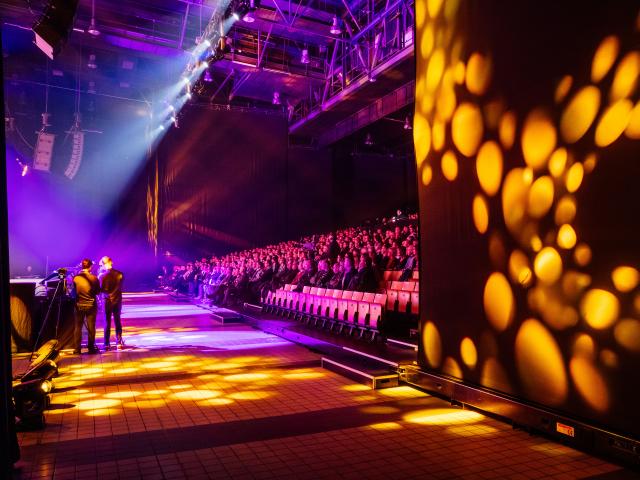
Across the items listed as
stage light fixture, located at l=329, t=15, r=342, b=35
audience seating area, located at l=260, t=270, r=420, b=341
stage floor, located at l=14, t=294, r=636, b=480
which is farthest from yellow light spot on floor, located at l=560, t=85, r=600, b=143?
stage light fixture, located at l=329, t=15, r=342, b=35

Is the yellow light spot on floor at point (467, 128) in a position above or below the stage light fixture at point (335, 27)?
below

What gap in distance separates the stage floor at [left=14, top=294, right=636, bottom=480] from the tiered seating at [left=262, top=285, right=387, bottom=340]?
57.2 inches

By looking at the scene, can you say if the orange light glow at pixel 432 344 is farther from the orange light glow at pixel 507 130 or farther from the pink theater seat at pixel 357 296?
the pink theater seat at pixel 357 296

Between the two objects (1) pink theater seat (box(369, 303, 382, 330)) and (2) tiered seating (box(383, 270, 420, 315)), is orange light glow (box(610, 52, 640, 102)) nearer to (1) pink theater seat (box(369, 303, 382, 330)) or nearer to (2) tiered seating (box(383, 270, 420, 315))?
(2) tiered seating (box(383, 270, 420, 315))

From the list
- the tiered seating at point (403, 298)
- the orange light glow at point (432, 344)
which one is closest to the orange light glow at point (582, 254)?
the orange light glow at point (432, 344)

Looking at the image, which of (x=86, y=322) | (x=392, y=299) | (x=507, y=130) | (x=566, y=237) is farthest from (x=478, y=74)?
(x=86, y=322)

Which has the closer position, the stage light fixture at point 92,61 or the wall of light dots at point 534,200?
the wall of light dots at point 534,200

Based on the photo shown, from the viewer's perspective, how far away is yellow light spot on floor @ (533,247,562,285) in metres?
3.56

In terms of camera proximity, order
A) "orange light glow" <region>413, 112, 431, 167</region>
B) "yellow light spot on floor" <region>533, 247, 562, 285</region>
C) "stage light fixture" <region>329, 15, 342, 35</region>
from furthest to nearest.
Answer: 1. "stage light fixture" <region>329, 15, 342, 35</region>
2. "orange light glow" <region>413, 112, 431, 167</region>
3. "yellow light spot on floor" <region>533, 247, 562, 285</region>

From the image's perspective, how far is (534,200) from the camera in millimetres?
3766

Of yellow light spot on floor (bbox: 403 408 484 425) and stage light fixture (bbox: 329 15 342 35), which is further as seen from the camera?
stage light fixture (bbox: 329 15 342 35)

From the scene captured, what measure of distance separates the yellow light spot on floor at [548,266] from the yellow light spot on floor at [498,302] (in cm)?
35

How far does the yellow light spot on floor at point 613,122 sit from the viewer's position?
310 cm

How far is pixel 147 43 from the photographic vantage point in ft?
44.1
